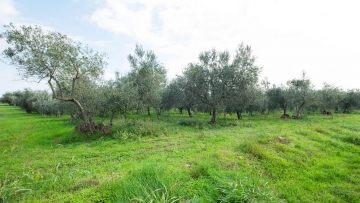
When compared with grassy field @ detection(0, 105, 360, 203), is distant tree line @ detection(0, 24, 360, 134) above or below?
above

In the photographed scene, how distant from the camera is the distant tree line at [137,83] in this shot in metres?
12.3

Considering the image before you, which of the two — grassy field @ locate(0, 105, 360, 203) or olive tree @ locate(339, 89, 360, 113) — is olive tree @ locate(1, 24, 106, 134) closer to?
grassy field @ locate(0, 105, 360, 203)

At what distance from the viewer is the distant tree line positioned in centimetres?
1227

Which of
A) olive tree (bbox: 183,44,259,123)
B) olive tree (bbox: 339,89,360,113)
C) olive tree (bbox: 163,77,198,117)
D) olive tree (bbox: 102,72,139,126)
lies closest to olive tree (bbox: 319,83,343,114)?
olive tree (bbox: 339,89,360,113)

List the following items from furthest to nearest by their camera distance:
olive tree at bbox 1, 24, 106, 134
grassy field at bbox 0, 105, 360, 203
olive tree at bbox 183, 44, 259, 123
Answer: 1. olive tree at bbox 183, 44, 259, 123
2. olive tree at bbox 1, 24, 106, 134
3. grassy field at bbox 0, 105, 360, 203

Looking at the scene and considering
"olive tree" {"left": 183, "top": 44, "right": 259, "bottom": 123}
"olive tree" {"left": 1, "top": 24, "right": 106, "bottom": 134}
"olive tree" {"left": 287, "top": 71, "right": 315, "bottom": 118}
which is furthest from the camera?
"olive tree" {"left": 287, "top": 71, "right": 315, "bottom": 118}

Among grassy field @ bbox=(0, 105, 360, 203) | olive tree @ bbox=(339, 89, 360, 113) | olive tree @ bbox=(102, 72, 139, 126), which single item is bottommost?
grassy field @ bbox=(0, 105, 360, 203)

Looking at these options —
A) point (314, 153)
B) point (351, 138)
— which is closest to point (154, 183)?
point (314, 153)

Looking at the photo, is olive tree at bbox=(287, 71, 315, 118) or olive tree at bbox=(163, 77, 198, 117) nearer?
olive tree at bbox=(287, 71, 315, 118)

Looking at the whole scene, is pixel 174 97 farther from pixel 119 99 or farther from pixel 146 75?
pixel 119 99

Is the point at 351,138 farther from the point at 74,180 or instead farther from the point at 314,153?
the point at 74,180

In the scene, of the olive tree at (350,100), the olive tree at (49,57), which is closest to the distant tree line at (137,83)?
the olive tree at (49,57)

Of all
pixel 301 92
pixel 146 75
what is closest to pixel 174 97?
pixel 146 75

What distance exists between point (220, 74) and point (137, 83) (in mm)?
12618
